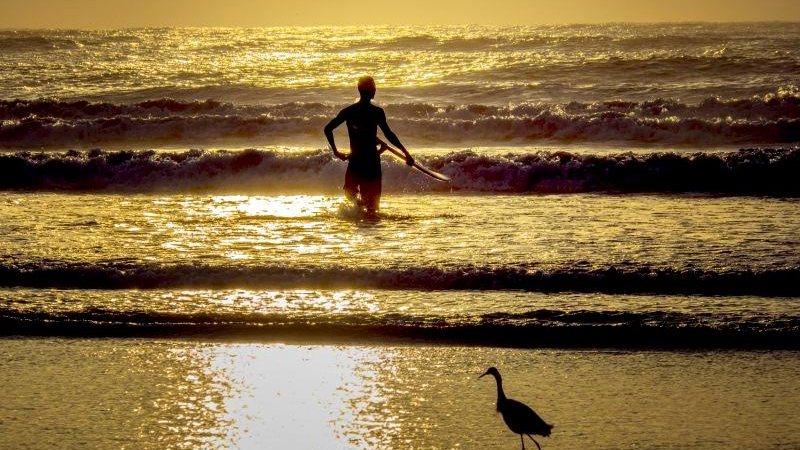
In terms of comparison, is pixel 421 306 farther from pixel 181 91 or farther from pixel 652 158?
pixel 181 91

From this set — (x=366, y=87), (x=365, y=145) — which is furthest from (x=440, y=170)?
(x=366, y=87)

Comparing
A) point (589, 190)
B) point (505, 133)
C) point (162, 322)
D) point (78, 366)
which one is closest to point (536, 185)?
point (589, 190)

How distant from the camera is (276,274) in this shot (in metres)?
8.75

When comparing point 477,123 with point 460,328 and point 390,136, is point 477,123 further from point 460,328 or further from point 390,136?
point 460,328

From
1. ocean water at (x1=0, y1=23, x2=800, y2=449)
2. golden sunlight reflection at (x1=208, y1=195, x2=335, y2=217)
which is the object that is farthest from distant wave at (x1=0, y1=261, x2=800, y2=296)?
golden sunlight reflection at (x1=208, y1=195, x2=335, y2=217)

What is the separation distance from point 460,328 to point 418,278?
53.7 inches

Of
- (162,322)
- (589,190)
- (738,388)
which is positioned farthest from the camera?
(589,190)

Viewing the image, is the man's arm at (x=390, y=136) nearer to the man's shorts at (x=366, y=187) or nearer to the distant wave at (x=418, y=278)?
the man's shorts at (x=366, y=187)

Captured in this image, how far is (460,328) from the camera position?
725 centimetres

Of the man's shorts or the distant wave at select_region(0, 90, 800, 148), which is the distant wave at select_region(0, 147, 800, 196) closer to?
the man's shorts

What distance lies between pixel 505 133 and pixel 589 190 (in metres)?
5.92

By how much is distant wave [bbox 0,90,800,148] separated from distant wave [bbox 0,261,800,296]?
1181 centimetres

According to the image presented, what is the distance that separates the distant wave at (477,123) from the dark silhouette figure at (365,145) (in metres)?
8.56

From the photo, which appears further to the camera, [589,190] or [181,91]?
[181,91]
